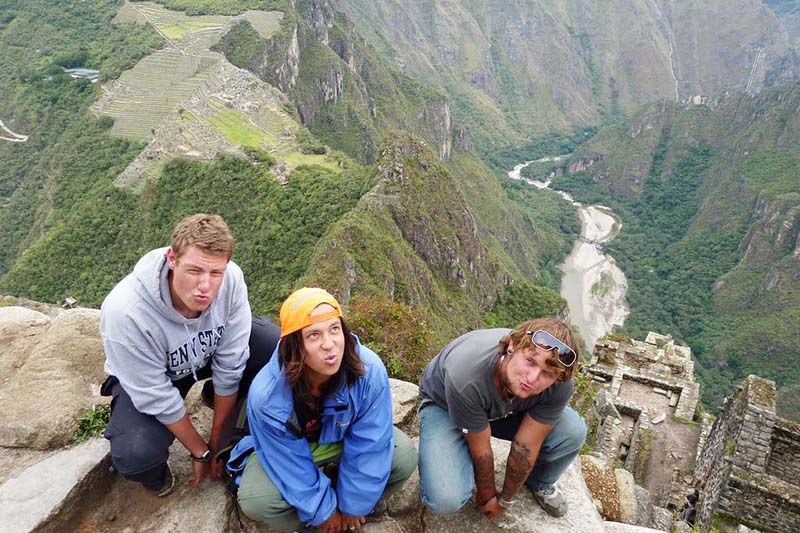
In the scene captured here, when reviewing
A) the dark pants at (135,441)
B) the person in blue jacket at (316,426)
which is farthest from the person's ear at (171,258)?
the dark pants at (135,441)

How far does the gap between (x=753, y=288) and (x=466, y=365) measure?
106 m

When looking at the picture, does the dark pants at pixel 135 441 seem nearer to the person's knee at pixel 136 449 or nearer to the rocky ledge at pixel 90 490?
the person's knee at pixel 136 449

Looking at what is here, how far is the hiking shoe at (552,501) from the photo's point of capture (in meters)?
4.09

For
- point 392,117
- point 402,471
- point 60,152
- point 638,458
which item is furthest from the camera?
point 392,117

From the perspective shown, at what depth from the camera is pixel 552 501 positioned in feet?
13.4

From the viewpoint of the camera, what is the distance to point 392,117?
117938 millimetres

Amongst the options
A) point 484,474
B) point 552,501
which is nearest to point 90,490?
point 484,474

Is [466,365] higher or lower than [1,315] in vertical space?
higher

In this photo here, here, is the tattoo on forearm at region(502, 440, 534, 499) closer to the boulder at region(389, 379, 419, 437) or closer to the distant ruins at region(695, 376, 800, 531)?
the boulder at region(389, 379, 419, 437)

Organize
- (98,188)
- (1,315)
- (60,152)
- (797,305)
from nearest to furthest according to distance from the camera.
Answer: (1,315), (98,188), (60,152), (797,305)

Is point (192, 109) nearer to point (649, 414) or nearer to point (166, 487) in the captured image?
point (649, 414)

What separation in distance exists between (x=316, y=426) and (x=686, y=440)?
13084mm

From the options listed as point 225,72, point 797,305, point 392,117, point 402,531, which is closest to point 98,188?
point 225,72

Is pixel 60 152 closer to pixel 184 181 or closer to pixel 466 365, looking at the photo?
pixel 184 181
